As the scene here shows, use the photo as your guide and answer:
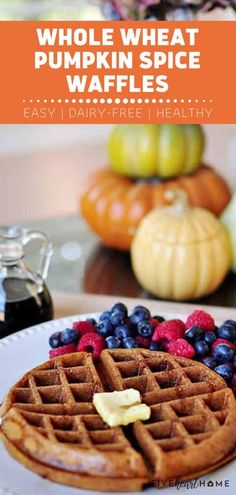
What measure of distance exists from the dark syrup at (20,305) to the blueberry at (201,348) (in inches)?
14.8

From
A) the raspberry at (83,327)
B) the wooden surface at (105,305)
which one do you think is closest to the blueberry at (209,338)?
the raspberry at (83,327)

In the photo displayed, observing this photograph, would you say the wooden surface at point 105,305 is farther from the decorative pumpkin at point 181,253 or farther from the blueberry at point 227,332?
the blueberry at point 227,332

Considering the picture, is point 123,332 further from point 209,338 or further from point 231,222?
point 231,222

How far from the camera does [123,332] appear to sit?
1.49m

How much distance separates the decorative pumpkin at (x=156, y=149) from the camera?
7.18 feet

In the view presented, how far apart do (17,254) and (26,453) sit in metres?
0.56

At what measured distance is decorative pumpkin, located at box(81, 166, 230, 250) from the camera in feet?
7.22

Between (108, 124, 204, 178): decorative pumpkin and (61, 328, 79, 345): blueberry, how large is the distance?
0.82 meters

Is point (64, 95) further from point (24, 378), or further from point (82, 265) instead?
point (24, 378)

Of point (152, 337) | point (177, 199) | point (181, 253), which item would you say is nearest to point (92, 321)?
point (152, 337)

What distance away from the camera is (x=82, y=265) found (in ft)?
7.22

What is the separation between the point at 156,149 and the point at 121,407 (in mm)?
1080

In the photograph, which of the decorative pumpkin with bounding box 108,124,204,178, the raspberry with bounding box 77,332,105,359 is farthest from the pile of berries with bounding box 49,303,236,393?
the decorative pumpkin with bounding box 108,124,204,178

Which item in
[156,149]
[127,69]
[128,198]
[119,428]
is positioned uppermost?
[127,69]
